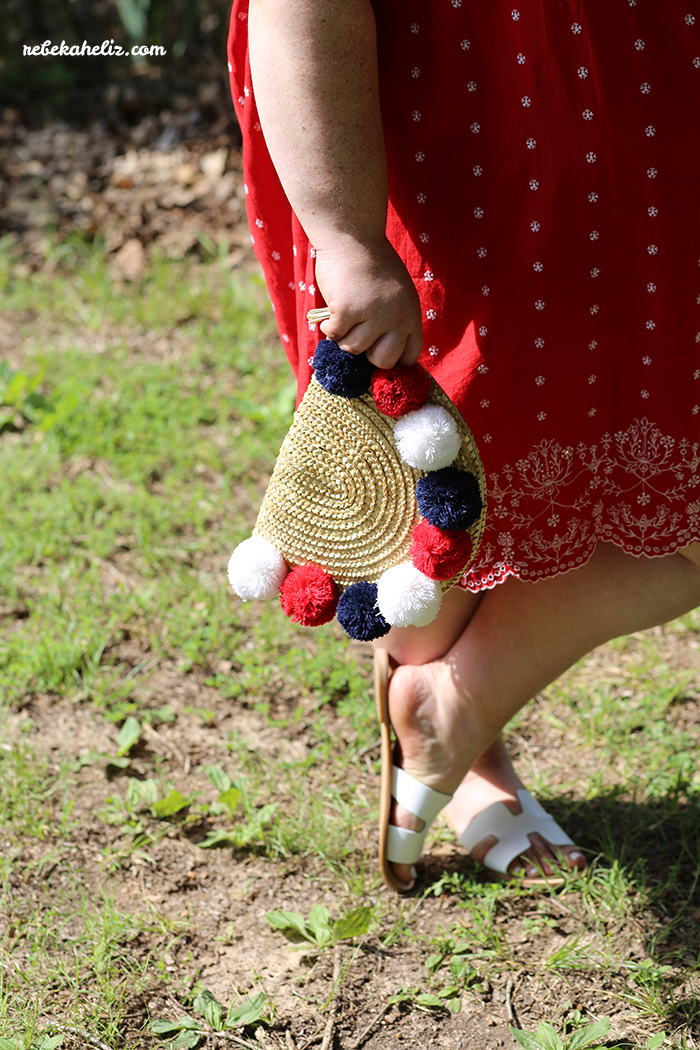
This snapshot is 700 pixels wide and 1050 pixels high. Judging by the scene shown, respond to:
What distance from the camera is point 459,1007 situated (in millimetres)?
1332

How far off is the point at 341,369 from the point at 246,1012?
926 mm

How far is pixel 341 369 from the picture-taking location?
108 cm

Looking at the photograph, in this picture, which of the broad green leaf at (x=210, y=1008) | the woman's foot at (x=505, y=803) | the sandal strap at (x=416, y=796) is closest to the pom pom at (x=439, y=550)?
the sandal strap at (x=416, y=796)

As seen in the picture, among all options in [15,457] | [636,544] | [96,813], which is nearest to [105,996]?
[96,813]

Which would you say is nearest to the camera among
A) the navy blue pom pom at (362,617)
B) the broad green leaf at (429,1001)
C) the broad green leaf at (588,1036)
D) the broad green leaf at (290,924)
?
the navy blue pom pom at (362,617)

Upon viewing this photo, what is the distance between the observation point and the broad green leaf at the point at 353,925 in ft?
4.69

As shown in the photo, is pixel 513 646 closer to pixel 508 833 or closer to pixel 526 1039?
pixel 508 833

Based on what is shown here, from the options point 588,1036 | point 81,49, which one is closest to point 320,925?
point 588,1036

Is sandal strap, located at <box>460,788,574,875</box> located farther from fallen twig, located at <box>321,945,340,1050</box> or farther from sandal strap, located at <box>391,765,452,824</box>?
fallen twig, located at <box>321,945,340,1050</box>

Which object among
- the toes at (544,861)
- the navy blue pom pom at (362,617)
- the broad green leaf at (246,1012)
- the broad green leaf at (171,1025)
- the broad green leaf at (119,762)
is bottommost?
the toes at (544,861)

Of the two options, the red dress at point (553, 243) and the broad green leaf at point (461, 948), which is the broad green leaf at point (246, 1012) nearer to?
the broad green leaf at point (461, 948)

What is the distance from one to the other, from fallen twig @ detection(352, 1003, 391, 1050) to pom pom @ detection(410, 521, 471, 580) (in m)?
0.69

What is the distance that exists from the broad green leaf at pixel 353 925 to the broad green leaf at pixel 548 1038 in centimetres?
31

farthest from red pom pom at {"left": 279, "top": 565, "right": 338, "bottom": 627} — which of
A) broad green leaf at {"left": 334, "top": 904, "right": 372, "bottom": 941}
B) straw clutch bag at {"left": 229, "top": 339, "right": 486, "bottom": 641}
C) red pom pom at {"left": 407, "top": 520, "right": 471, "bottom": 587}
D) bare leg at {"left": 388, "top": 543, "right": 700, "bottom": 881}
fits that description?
broad green leaf at {"left": 334, "top": 904, "right": 372, "bottom": 941}
